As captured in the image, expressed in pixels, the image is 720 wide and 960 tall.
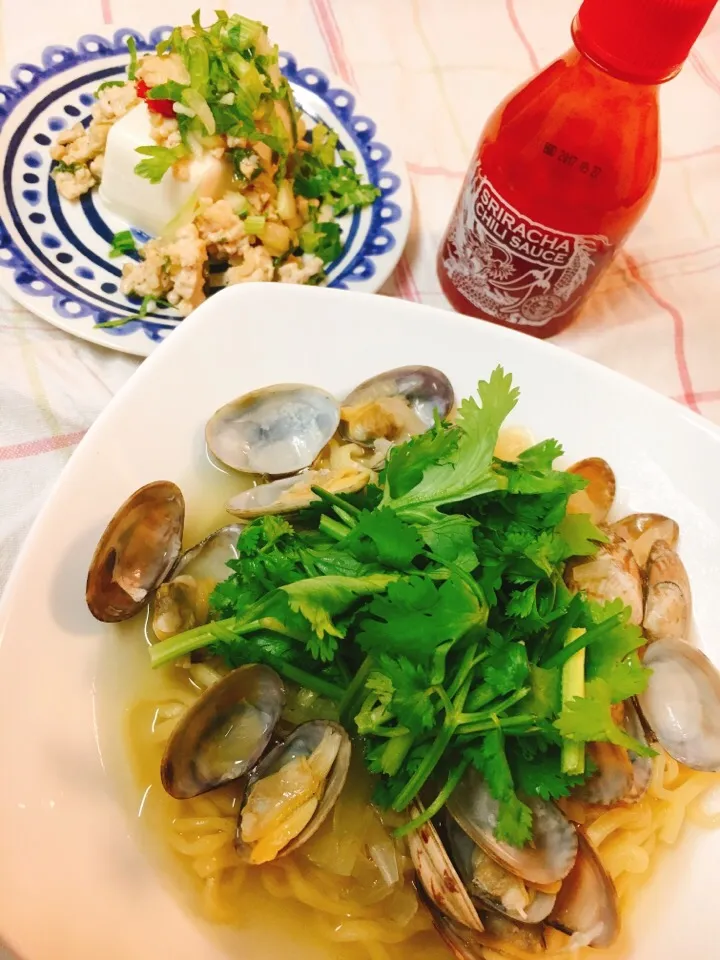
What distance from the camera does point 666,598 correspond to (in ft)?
4.26

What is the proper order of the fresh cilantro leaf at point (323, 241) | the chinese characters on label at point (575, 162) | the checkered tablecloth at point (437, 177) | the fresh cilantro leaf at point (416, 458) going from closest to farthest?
the fresh cilantro leaf at point (416, 458) → the chinese characters on label at point (575, 162) → the checkered tablecloth at point (437, 177) → the fresh cilantro leaf at point (323, 241)

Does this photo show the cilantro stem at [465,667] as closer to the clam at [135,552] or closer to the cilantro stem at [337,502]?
the cilantro stem at [337,502]

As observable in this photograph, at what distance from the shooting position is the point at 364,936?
108 centimetres

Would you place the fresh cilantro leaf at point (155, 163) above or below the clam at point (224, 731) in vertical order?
above

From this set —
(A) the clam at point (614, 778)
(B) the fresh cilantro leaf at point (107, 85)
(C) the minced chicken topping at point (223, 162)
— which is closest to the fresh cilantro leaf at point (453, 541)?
(A) the clam at point (614, 778)

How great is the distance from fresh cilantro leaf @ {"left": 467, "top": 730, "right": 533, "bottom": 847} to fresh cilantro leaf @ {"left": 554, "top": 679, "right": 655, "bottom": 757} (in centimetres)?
9

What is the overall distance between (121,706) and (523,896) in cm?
63

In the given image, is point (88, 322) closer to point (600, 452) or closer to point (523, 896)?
point (600, 452)

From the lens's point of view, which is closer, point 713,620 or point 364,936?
point 364,936

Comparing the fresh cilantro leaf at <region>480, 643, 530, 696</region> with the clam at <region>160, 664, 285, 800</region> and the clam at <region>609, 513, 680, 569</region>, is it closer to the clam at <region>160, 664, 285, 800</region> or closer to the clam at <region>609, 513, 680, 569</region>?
the clam at <region>160, 664, 285, 800</region>

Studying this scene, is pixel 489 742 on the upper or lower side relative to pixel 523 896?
upper

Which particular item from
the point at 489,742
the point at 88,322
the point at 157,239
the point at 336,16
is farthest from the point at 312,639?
the point at 336,16

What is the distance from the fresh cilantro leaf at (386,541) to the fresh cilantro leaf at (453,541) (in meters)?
0.03

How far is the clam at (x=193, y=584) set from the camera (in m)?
1.16
